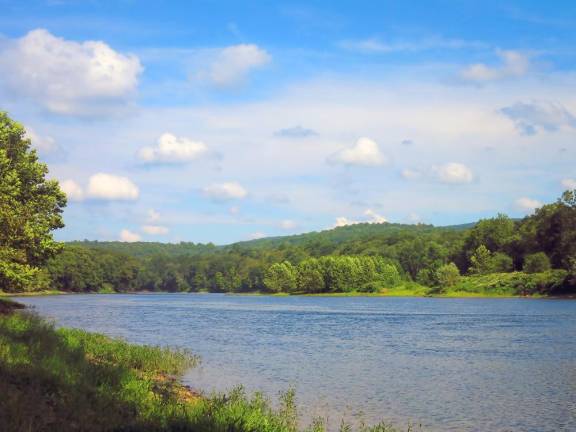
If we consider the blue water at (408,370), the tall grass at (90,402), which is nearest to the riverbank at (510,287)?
the blue water at (408,370)

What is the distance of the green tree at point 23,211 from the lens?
50.9 m

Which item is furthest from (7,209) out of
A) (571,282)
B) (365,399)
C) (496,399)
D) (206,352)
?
(571,282)

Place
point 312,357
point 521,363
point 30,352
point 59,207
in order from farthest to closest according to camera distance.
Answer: point 59,207 < point 312,357 < point 521,363 < point 30,352

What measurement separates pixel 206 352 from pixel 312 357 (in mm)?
8674

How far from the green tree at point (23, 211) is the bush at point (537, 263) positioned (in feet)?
418

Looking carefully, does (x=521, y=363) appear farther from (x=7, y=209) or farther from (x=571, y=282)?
(x=571, y=282)

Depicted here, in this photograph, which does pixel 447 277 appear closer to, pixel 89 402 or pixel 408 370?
pixel 408 370

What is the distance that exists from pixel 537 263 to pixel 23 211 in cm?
13913

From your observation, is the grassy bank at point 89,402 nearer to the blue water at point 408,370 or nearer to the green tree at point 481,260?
the blue water at point 408,370

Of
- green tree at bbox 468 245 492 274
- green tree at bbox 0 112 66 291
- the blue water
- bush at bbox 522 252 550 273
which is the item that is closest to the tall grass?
the blue water

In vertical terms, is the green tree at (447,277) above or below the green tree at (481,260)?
below

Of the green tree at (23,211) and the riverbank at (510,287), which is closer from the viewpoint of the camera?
the green tree at (23,211)

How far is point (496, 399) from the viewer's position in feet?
97.9

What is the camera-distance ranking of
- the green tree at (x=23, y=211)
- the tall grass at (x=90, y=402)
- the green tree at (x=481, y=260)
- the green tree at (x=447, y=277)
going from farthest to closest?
1. the green tree at (x=481, y=260)
2. the green tree at (x=447, y=277)
3. the green tree at (x=23, y=211)
4. the tall grass at (x=90, y=402)
